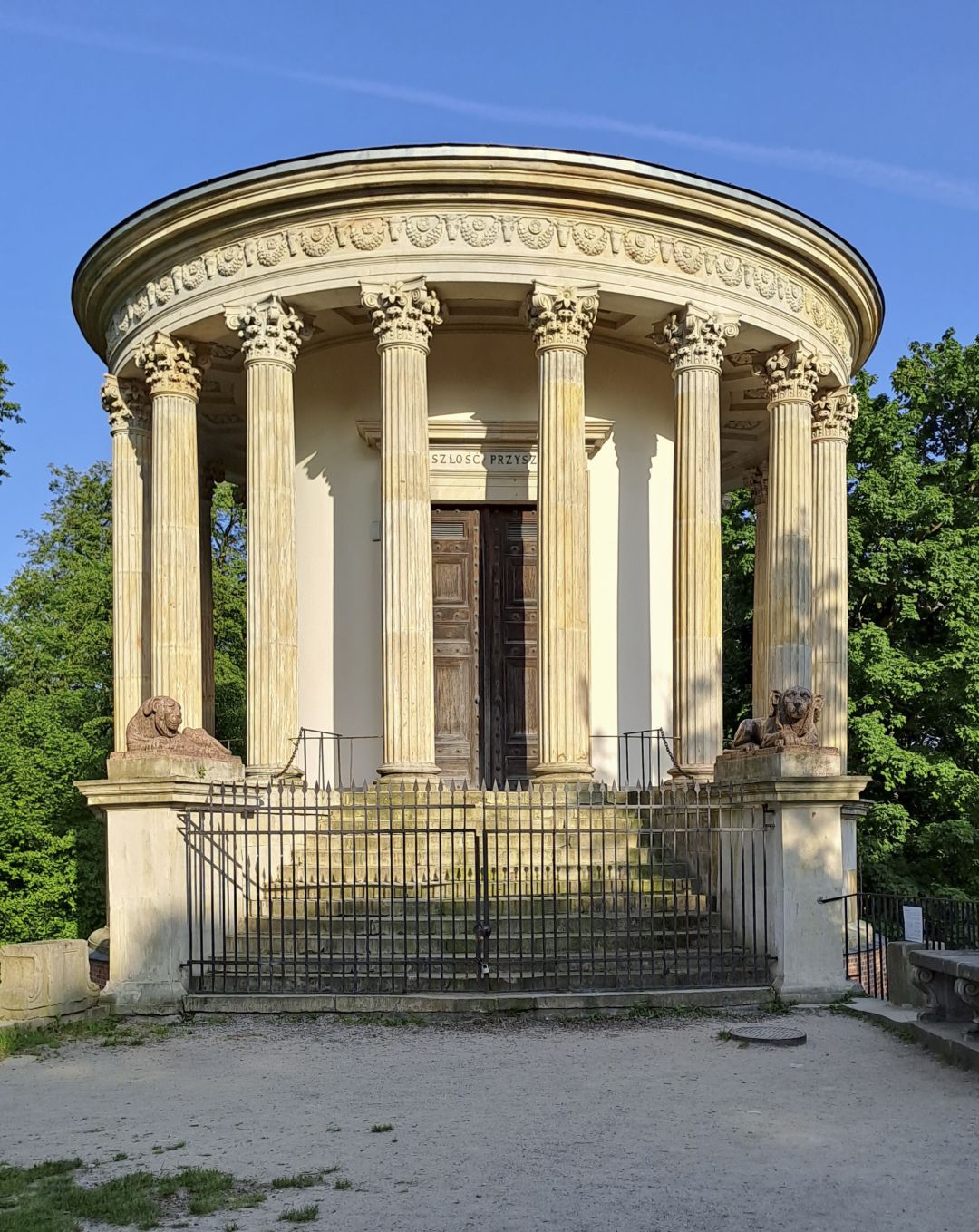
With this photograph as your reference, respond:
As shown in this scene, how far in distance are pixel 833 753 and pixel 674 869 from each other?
9.10ft

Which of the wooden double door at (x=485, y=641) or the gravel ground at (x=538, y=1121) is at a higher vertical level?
the wooden double door at (x=485, y=641)

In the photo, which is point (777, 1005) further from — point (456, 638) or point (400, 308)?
point (400, 308)

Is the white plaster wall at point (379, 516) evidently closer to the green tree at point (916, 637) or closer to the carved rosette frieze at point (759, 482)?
the carved rosette frieze at point (759, 482)

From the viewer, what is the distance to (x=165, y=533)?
799 inches

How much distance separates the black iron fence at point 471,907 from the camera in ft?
43.7

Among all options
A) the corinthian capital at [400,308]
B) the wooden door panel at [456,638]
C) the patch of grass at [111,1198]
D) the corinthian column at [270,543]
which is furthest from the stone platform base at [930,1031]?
the corinthian capital at [400,308]

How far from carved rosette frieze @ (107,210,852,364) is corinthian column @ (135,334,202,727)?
0.96 m

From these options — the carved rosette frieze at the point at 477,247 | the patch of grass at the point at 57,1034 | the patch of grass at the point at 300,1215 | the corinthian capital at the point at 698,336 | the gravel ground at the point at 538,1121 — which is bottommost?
the patch of grass at the point at 57,1034

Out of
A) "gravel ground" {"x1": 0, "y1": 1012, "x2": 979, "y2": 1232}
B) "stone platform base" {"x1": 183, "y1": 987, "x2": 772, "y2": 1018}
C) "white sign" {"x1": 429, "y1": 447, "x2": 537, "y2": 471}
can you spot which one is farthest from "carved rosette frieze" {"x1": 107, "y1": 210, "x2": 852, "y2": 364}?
"gravel ground" {"x1": 0, "y1": 1012, "x2": 979, "y2": 1232}

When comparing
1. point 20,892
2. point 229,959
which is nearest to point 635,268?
point 229,959

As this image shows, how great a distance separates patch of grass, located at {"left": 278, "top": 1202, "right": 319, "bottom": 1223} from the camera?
6.59 metres

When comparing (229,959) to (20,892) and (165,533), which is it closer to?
(165,533)

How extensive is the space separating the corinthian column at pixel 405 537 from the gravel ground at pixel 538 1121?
629cm

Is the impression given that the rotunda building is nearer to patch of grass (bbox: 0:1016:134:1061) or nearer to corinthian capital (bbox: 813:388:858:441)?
corinthian capital (bbox: 813:388:858:441)
